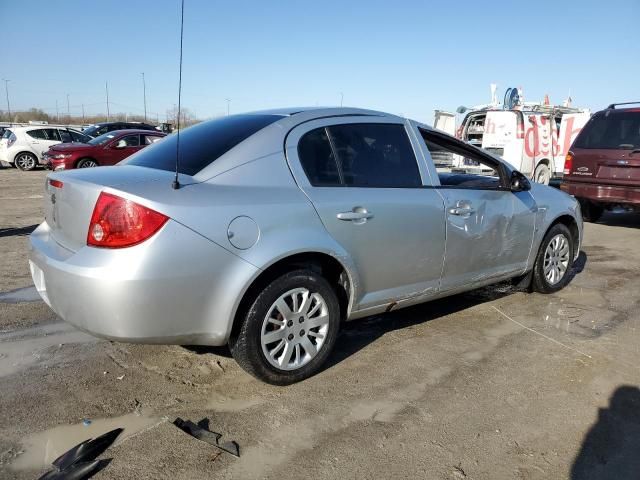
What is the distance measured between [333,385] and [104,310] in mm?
1422

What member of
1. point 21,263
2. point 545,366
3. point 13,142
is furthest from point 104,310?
point 13,142

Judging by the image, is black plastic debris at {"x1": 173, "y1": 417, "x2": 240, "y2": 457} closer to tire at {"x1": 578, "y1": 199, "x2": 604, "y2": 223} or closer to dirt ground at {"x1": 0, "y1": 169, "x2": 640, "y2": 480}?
dirt ground at {"x1": 0, "y1": 169, "x2": 640, "y2": 480}

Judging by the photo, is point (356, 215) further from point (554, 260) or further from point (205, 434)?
point (554, 260)

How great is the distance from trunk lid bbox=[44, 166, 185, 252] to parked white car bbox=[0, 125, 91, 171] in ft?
56.7

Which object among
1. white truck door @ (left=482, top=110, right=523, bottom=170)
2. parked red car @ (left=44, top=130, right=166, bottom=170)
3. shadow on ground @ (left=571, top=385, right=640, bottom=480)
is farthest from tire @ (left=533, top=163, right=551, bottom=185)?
shadow on ground @ (left=571, top=385, right=640, bottom=480)

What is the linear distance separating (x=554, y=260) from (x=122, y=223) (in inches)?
161

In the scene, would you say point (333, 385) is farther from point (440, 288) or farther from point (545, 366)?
point (545, 366)

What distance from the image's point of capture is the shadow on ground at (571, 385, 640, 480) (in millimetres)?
2539

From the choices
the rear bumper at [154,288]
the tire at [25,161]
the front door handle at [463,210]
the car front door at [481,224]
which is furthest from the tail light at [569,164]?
the tire at [25,161]

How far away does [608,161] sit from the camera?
8141mm

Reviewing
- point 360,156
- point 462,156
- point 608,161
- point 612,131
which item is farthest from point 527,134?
point 360,156

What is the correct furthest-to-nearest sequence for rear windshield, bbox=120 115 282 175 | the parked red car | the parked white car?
the parked white car < the parked red car < rear windshield, bbox=120 115 282 175

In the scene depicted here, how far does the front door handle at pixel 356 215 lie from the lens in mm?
3318

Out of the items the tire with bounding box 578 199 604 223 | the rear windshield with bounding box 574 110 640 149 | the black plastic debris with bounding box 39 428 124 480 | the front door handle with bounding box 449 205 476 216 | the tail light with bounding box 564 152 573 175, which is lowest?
the black plastic debris with bounding box 39 428 124 480
